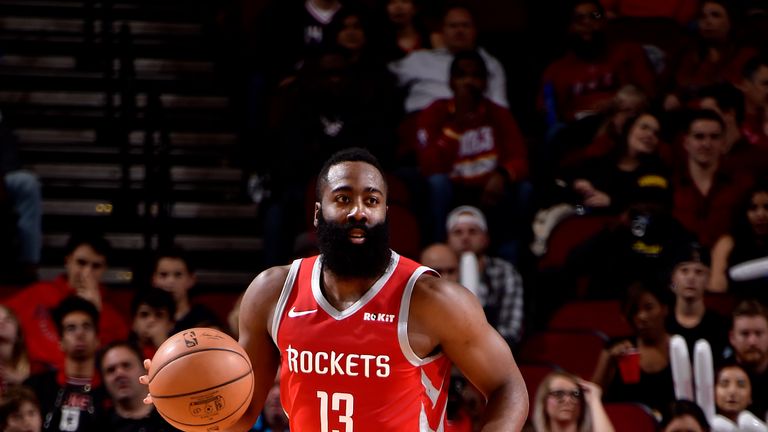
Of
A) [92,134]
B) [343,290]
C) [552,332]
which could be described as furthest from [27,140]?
[343,290]

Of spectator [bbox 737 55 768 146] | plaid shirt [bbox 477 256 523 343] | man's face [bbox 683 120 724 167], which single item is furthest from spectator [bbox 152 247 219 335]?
spectator [bbox 737 55 768 146]

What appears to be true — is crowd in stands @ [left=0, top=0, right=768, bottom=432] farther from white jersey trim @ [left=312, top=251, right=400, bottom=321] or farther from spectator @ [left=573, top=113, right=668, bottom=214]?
white jersey trim @ [left=312, top=251, right=400, bottom=321]

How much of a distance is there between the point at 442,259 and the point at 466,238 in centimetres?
41

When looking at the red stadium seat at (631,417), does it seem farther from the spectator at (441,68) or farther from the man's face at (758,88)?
the man's face at (758,88)

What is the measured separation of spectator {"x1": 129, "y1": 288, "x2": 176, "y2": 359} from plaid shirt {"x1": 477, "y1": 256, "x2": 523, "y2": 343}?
1898 mm

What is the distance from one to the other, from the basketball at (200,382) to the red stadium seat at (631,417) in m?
3.55

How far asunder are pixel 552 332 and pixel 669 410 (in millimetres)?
1255

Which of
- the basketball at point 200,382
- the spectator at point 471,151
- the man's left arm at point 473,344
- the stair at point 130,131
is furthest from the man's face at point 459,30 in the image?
the basketball at point 200,382

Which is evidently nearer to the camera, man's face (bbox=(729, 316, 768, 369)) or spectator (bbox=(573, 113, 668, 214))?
man's face (bbox=(729, 316, 768, 369))

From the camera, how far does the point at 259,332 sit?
4723mm

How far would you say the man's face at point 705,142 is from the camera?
9.15 metres

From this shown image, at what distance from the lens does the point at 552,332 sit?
8.30m

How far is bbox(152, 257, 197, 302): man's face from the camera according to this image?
8.48 meters

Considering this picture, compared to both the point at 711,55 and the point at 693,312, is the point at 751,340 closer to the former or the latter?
the point at 693,312
